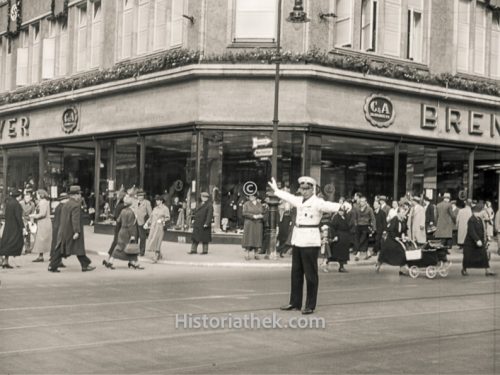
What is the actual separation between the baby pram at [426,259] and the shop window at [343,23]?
10.1 metres

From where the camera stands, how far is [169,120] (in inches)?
997

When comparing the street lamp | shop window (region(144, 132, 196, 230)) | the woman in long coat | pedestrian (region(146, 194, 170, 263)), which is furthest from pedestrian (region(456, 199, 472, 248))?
pedestrian (region(146, 194, 170, 263))

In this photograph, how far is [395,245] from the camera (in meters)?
16.3

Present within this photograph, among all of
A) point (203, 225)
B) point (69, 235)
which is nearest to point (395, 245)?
point (203, 225)

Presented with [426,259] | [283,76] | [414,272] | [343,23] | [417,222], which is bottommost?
[414,272]

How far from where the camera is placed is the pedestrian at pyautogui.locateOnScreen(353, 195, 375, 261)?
2069 cm

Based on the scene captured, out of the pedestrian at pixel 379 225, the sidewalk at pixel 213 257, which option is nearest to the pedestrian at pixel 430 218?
the sidewalk at pixel 213 257

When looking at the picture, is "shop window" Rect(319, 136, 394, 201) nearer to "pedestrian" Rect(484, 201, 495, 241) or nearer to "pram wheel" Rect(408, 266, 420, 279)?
"pedestrian" Rect(484, 201, 495, 241)

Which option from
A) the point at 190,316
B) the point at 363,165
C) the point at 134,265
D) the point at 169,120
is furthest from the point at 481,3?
the point at 190,316

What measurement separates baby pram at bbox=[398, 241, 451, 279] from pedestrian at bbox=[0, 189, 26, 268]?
812 cm

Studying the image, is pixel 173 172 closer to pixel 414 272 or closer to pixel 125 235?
pixel 125 235

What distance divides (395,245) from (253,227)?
4.42 m

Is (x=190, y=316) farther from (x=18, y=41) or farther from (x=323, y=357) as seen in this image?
(x=18, y=41)

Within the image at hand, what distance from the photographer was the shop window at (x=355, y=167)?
80.4 ft
